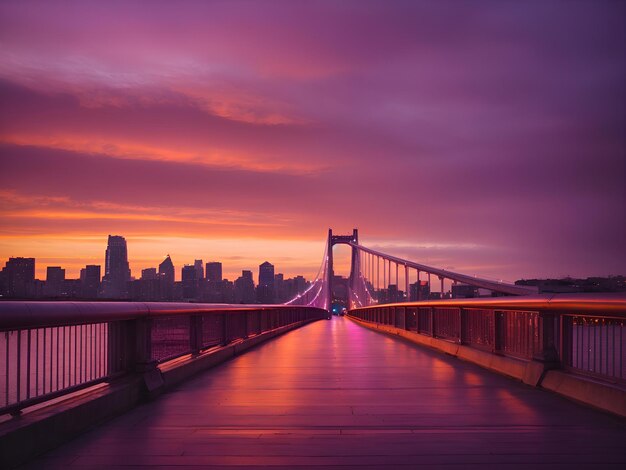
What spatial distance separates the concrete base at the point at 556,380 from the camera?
19.4ft

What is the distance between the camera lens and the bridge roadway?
444 cm

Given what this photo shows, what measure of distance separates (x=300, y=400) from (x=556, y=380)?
9.20 feet

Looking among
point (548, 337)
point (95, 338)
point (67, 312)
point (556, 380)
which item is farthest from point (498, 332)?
point (67, 312)

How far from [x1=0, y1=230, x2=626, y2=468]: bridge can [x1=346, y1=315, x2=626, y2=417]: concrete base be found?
20 millimetres

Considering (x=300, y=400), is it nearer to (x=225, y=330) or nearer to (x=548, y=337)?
(x=548, y=337)

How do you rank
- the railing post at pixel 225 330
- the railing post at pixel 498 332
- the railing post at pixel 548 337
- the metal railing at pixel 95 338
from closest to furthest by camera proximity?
the metal railing at pixel 95 338 < the railing post at pixel 548 337 < the railing post at pixel 498 332 < the railing post at pixel 225 330

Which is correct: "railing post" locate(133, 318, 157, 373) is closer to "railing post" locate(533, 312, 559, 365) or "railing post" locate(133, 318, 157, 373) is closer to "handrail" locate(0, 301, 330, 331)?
"handrail" locate(0, 301, 330, 331)

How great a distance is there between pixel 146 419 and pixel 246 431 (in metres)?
1.05

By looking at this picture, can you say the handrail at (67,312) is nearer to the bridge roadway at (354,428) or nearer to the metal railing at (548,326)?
the bridge roadway at (354,428)

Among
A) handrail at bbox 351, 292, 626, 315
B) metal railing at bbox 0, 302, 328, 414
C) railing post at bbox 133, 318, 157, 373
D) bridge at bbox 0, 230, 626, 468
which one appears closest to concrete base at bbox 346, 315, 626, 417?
bridge at bbox 0, 230, 626, 468

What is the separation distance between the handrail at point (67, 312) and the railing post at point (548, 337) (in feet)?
14.0

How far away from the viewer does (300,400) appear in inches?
276

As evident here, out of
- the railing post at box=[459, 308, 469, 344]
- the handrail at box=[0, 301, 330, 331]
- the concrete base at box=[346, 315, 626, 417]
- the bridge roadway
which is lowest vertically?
the bridge roadway

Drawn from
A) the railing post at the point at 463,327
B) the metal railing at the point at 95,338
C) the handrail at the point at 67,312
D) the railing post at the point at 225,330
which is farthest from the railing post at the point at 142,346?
the railing post at the point at 463,327
